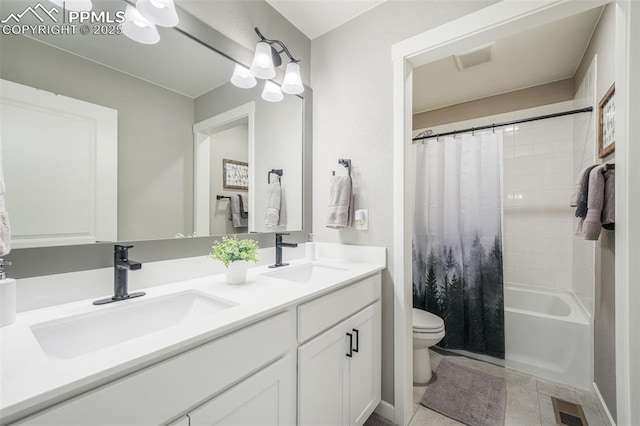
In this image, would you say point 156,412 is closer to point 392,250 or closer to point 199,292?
point 199,292

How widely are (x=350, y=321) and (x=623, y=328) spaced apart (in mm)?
1087

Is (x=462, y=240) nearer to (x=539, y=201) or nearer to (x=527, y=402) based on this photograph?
(x=539, y=201)

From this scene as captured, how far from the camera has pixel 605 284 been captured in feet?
5.08

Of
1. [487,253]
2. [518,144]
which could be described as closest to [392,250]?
[487,253]

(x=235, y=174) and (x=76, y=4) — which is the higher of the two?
(x=76, y=4)

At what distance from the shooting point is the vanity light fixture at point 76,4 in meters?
0.93

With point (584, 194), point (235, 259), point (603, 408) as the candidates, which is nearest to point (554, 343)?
point (603, 408)

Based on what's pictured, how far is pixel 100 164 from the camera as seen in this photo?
3.28ft

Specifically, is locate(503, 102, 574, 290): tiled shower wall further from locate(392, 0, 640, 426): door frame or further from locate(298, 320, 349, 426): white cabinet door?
locate(298, 320, 349, 426): white cabinet door

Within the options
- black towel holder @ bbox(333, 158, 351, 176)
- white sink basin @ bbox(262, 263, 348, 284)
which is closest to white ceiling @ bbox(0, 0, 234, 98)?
black towel holder @ bbox(333, 158, 351, 176)

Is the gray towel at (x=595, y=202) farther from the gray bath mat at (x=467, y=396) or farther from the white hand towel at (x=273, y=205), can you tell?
the white hand towel at (x=273, y=205)

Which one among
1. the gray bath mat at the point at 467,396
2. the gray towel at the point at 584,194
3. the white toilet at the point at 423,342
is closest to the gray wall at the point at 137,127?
the white toilet at the point at 423,342

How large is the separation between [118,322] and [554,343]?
2.63 m

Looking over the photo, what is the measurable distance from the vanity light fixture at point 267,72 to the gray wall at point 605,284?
5.57ft
